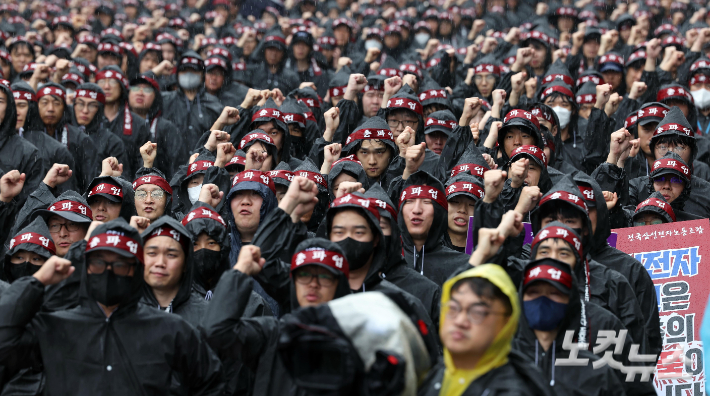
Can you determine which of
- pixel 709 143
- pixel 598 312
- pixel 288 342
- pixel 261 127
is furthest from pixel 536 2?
pixel 288 342

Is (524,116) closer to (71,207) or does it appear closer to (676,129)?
(676,129)

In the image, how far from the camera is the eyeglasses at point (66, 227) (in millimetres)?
8461

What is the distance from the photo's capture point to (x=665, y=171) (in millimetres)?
10039

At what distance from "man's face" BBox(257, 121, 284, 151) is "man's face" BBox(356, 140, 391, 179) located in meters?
1.06

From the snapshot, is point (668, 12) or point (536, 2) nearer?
point (668, 12)

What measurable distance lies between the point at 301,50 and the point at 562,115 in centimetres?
508

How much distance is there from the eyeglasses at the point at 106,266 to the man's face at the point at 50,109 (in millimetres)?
6601

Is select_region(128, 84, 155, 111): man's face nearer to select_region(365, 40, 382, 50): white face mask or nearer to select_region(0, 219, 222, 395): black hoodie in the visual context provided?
select_region(365, 40, 382, 50): white face mask

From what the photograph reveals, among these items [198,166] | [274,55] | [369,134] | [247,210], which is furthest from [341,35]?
[247,210]

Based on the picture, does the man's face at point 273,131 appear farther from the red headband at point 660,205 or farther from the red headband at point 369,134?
the red headband at point 660,205

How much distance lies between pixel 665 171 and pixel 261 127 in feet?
14.3

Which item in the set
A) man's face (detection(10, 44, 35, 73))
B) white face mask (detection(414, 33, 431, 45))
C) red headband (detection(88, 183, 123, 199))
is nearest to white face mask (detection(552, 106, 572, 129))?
red headband (detection(88, 183, 123, 199))

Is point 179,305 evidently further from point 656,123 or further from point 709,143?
point 709,143

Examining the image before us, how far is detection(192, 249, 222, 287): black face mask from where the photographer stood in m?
7.88
